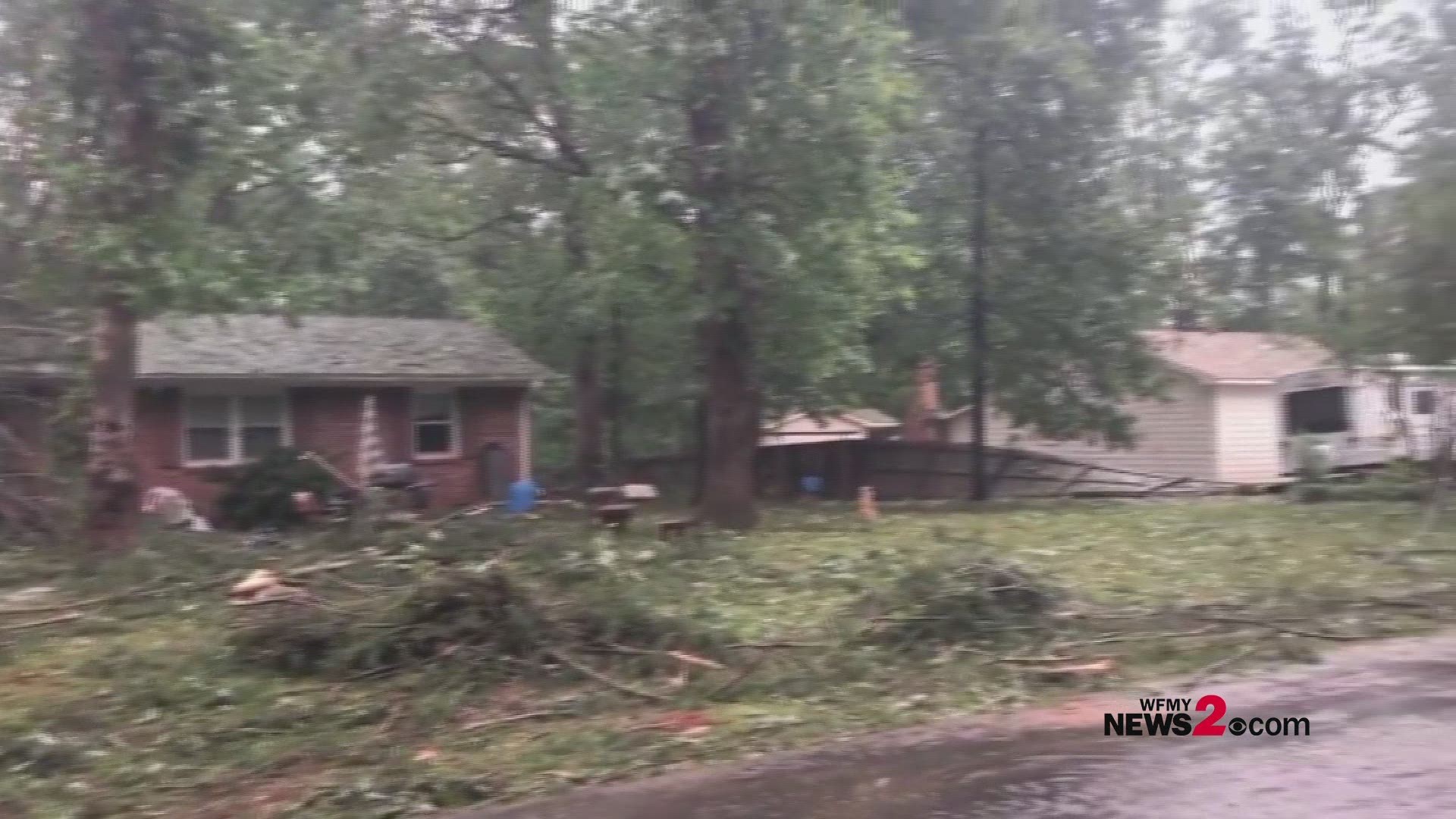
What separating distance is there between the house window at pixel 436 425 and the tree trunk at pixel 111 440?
10.2 meters

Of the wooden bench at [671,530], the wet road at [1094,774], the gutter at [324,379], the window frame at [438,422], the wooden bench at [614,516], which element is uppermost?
the gutter at [324,379]

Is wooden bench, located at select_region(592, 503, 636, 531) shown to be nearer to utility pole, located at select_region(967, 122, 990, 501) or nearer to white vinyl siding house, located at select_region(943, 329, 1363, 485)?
utility pole, located at select_region(967, 122, 990, 501)

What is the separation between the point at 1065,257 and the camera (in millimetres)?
26250

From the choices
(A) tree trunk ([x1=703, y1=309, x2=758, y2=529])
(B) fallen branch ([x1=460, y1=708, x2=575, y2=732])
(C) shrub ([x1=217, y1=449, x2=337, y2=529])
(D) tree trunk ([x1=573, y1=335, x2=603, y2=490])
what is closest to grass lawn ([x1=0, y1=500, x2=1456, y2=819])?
(B) fallen branch ([x1=460, y1=708, x2=575, y2=732])

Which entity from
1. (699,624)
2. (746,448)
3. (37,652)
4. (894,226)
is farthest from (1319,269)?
(37,652)

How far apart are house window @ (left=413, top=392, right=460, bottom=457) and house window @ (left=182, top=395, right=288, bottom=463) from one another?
8.02 feet

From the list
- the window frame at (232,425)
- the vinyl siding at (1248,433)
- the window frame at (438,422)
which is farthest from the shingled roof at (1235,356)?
the window frame at (232,425)

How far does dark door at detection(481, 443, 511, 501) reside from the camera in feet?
87.4

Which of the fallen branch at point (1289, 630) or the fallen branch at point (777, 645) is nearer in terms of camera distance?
the fallen branch at point (777, 645)

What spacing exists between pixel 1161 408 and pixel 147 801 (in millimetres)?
27954

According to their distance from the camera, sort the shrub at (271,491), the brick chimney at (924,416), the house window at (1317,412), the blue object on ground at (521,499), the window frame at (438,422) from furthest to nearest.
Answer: the brick chimney at (924,416) < the house window at (1317,412) < the window frame at (438,422) < the blue object on ground at (521,499) < the shrub at (271,491)

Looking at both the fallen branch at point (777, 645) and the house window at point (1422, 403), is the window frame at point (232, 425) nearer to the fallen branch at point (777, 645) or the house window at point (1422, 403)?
the fallen branch at point (777, 645)

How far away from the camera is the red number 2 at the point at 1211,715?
8.34 meters

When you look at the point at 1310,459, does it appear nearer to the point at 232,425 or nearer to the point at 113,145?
the point at 232,425
